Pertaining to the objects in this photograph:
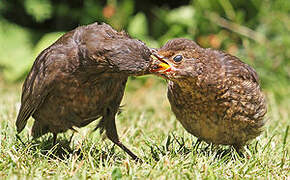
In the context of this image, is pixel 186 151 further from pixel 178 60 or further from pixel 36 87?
pixel 36 87

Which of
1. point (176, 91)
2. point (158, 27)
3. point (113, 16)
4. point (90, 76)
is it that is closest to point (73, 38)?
point (90, 76)

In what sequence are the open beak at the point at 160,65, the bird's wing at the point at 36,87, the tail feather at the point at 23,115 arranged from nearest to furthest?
the open beak at the point at 160,65 → the bird's wing at the point at 36,87 → the tail feather at the point at 23,115

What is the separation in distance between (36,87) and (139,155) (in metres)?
0.98

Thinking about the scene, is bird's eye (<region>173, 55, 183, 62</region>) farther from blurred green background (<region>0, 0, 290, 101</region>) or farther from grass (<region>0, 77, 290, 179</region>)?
blurred green background (<region>0, 0, 290, 101</region>)

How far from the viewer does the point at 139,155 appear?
12.3 ft

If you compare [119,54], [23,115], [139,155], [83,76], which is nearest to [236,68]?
[139,155]

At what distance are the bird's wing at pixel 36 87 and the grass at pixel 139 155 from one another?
25 cm

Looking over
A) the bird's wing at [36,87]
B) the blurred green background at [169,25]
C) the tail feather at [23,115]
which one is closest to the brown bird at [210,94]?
the bird's wing at [36,87]

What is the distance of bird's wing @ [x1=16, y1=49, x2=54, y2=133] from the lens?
3452 millimetres

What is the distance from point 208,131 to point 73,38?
1278mm

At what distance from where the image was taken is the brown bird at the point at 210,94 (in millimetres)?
3520

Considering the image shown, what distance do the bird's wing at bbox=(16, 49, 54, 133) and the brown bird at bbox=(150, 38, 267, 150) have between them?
0.84 meters

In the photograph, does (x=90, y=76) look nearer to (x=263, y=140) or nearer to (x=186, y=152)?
(x=186, y=152)

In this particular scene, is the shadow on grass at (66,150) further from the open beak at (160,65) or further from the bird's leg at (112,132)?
the open beak at (160,65)
